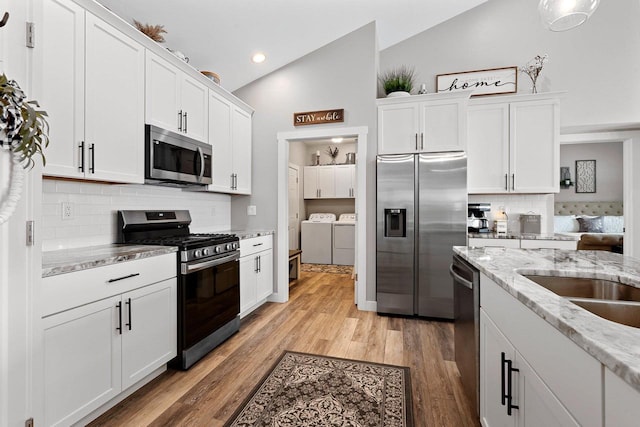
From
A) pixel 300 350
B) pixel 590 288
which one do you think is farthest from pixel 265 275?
pixel 590 288

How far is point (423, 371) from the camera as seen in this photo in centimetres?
221

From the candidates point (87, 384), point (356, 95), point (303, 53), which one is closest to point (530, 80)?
point (356, 95)

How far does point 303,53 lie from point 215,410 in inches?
145

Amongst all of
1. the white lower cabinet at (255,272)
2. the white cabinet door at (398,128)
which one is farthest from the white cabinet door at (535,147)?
the white lower cabinet at (255,272)

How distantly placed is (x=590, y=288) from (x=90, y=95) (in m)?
2.86

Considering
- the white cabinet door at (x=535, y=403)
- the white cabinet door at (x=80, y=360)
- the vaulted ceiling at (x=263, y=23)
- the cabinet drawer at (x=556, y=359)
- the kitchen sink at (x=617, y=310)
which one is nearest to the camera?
the cabinet drawer at (x=556, y=359)

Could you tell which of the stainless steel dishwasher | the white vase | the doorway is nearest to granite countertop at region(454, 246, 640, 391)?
the stainless steel dishwasher

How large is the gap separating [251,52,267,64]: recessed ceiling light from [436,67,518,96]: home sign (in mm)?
2200

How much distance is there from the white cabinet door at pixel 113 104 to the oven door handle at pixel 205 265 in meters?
0.72

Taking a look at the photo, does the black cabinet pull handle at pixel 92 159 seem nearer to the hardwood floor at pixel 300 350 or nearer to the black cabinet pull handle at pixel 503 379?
the hardwood floor at pixel 300 350

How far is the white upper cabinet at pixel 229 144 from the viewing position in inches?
124

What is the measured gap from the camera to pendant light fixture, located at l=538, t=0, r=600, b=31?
161 cm

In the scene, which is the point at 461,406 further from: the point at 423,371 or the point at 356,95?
the point at 356,95

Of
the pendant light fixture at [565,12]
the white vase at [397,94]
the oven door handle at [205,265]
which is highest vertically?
the white vase at [397,94]
